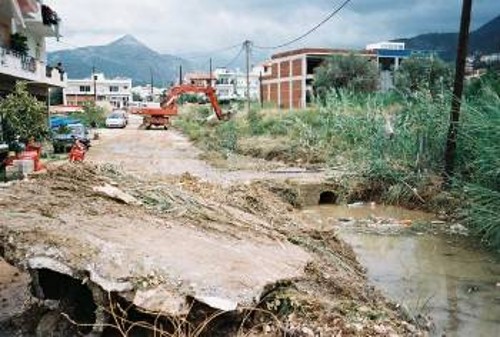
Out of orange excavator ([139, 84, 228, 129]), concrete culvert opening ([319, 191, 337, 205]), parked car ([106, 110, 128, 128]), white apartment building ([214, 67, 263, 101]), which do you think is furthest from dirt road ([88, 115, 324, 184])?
white apartment building ([214, 67, 263, 101])

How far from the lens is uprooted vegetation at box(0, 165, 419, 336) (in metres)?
6.32

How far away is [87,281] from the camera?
6.56 metres

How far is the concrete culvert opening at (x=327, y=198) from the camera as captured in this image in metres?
18.5

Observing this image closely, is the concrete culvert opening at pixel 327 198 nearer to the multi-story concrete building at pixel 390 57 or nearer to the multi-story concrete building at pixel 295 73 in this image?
the multi-story concrete building at pixel 295 73

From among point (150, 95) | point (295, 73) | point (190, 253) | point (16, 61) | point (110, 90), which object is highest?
point (295, 73)

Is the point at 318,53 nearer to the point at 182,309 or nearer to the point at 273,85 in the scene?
the point at 273,85

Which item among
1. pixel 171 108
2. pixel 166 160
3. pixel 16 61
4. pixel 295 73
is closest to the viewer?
pixel 16 61

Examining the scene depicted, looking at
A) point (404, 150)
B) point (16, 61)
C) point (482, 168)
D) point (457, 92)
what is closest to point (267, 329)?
point (482, 168)

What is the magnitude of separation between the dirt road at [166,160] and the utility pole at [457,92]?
4.06 m

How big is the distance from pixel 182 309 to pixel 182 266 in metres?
0.77

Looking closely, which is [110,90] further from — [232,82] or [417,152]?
[417,152]

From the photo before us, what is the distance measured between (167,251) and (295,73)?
223 ft

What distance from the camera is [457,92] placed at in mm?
16375

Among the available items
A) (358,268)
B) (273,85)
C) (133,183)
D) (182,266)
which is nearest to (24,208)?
(133,183)
